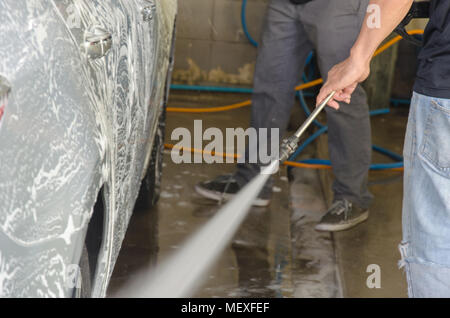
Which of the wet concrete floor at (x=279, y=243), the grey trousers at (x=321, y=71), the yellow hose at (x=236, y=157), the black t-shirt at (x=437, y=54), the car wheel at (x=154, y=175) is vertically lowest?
the wet concrete floor at (x=279, y=243)

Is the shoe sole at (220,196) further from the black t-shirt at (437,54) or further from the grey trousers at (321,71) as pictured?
the black t-shirt at (437,54)

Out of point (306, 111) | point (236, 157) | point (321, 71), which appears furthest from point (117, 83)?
point (306, 111)

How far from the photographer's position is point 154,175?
9.62 feet

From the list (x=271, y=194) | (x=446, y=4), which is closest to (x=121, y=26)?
(x=446, y=4)

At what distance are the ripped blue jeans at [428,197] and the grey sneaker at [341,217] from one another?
1389 millimetres

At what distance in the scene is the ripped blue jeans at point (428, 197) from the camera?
57.4 inches

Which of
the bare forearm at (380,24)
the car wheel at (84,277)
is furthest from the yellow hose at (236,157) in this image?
the car wheel at (84,277)

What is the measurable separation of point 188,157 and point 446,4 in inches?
99.7

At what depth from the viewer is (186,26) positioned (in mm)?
5309

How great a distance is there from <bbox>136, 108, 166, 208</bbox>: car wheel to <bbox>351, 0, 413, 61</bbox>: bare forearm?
138 centimetres

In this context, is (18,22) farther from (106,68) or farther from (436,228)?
(436,228)

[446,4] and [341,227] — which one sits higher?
[446,4]

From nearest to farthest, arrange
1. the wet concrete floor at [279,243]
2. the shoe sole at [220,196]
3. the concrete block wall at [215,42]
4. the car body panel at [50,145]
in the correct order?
the car body panel at [50,145] → the wet concrete floor at [279,243] → the shoe sole at [220,196] → the concrete block wall at [215,42]

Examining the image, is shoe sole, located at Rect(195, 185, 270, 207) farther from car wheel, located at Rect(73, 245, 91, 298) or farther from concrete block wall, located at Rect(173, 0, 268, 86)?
A: concrete block wall, located at Rect(173, 0, 268, 86)
